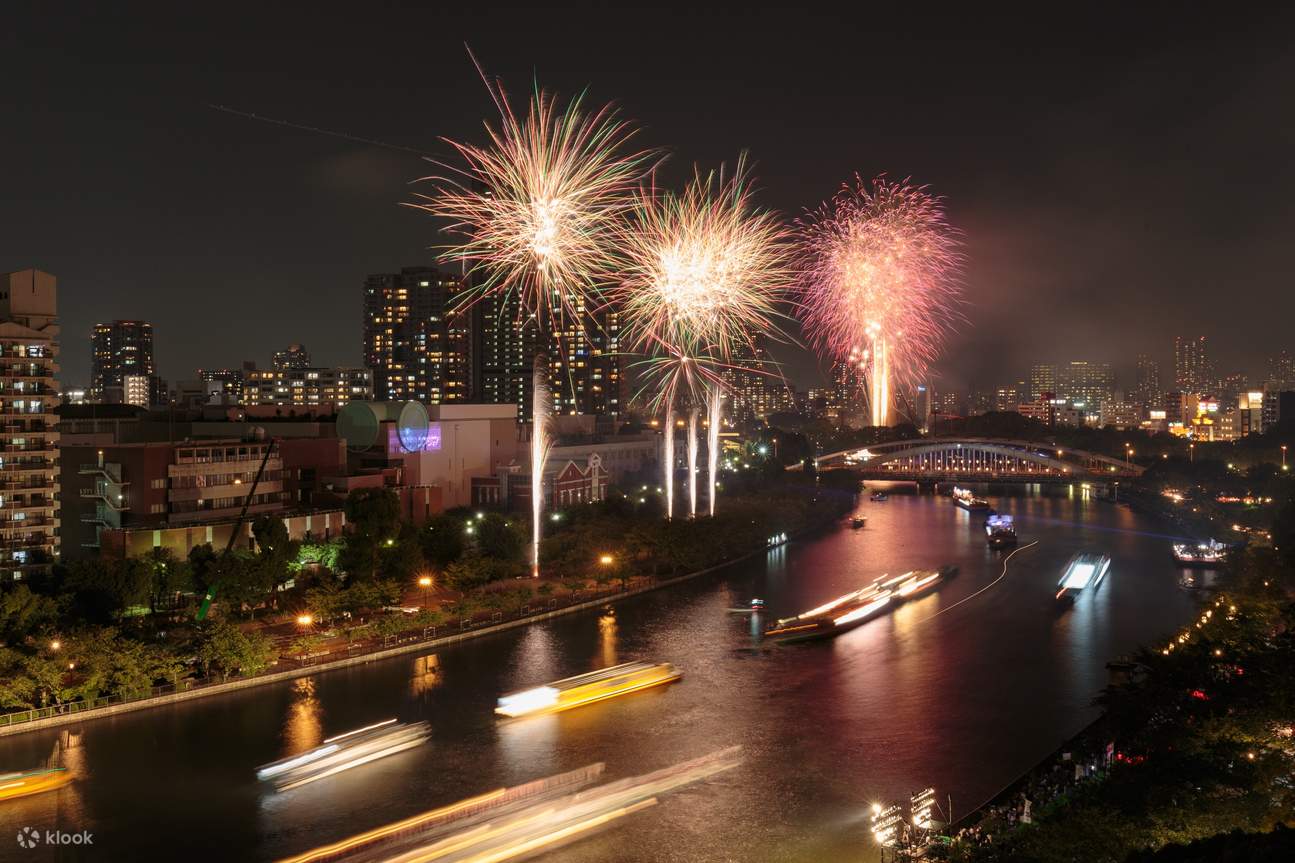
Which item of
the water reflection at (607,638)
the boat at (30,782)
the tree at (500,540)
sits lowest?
the water reflection at (607,638)

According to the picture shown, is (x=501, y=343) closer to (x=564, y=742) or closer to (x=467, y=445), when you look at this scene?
(x=467, y=445)

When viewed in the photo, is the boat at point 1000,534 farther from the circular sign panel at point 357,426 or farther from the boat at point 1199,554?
the circular sign panel at point 357,426

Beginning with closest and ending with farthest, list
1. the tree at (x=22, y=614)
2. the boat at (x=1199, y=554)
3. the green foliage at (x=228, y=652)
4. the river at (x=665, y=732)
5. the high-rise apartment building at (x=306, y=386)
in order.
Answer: the river at (x=665, y=732), the tree at (x=22, y=614), the green foliage at (x=228, y=652), the boat at (x=1199, y=554), the high-rise apartment building at (x=306, y=386)

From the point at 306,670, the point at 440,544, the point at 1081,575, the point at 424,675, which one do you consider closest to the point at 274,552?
the point at 306,670

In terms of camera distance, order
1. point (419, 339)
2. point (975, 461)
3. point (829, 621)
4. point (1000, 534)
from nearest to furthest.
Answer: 1. point (829, 621)
2. point (1000, 534)
3. point (975, 461)
4. point (419, 339)

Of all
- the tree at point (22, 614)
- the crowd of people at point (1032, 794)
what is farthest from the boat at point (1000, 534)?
the tree at point (22, 614)

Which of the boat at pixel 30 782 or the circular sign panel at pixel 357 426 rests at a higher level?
the circular sign panel at pixel 357 426

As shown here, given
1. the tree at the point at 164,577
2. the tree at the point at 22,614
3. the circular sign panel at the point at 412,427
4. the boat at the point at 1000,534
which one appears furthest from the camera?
the boat at the point at 1000,534

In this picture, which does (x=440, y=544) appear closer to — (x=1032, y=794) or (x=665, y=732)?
(x=665, y=732)
